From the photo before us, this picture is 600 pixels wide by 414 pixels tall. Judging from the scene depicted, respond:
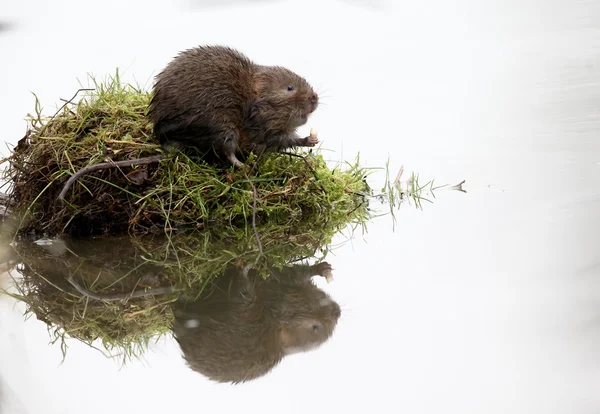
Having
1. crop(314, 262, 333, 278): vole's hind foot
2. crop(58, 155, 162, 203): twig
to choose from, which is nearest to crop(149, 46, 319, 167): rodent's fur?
crop(58, 155, 162, 203): twig

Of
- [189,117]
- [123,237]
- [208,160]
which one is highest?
[189,117]

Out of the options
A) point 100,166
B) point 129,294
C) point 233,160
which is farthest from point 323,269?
point 100,166

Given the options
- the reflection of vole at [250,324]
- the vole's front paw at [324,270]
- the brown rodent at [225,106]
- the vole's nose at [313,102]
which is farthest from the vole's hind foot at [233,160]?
the reflection of vole at [250,324]

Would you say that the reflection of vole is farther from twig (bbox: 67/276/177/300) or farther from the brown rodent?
the brown rodent

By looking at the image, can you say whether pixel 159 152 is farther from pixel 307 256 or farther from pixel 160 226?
pixel 307 256

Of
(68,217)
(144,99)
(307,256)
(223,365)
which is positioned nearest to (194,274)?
(307,256)

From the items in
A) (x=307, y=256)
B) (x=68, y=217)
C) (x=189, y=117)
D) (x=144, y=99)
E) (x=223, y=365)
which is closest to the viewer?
(x=223, y=365)
